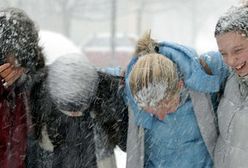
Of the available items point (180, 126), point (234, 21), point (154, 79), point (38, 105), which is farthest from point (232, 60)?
point (38, 105)

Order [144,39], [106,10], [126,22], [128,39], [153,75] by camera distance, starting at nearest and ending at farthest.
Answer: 1. [153,75]
2. [144,39]
3. [128,39]
4. [106,10]
5. [126,22]

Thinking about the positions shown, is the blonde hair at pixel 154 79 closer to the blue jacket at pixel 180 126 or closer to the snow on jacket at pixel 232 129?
the blue jacket at pixel 180 126

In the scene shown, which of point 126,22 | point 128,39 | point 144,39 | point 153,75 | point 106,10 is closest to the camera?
point 153,75

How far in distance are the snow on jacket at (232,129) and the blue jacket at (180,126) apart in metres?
0.09

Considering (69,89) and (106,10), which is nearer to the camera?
(69,89)

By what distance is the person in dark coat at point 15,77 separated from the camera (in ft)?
10.2

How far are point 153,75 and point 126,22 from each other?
40498mm

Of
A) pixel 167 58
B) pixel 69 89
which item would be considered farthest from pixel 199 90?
pixel 69 89

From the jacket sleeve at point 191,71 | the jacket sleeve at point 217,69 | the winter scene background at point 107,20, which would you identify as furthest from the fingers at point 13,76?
the winter scene background at point 107,20

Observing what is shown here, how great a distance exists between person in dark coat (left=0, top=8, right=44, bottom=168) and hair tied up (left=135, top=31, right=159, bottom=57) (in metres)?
0.60

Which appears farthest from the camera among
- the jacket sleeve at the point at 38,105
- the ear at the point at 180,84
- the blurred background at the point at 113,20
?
the blurred background at the point at 113,20

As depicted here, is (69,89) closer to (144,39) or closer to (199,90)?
(144,39)

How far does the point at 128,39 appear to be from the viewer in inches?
928

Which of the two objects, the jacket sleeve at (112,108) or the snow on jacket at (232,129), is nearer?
the snow on jacket at (232,129)
